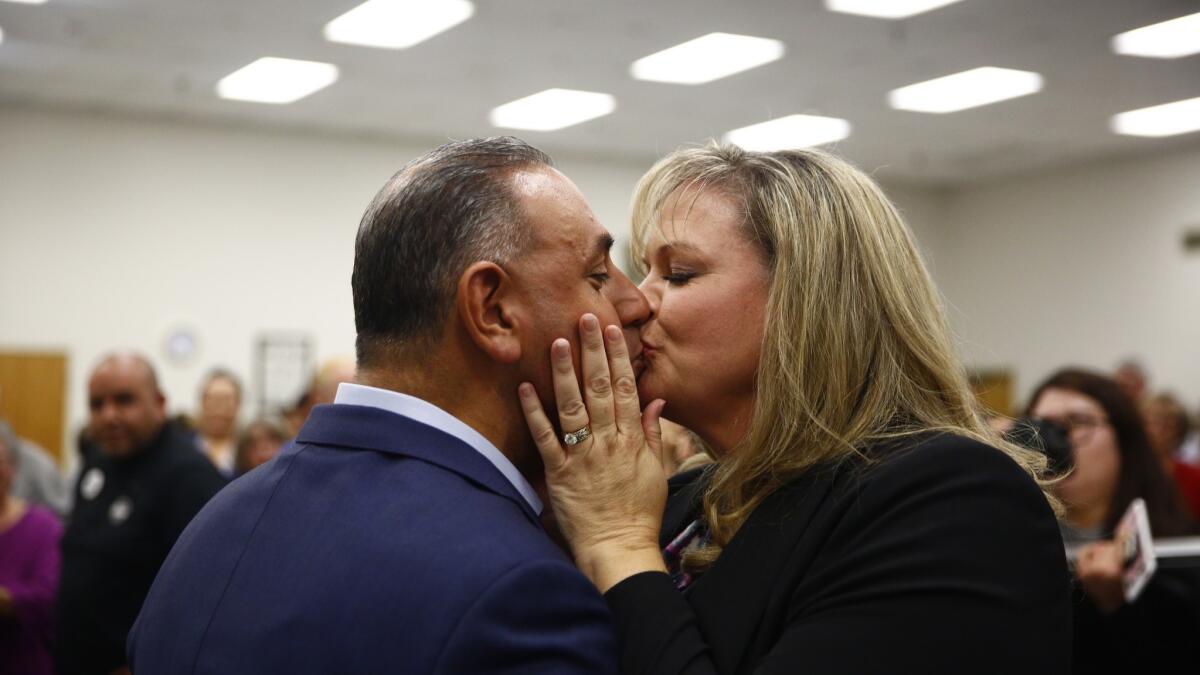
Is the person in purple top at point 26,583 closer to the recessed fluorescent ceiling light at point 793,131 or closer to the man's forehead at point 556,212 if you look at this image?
the man's forehead at point 556,212

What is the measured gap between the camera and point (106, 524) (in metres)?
4.22

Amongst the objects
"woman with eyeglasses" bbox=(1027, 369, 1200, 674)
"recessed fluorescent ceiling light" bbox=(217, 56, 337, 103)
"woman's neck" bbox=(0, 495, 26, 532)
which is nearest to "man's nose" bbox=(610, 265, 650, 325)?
"woman with eyeglasses" bbox=(1027, 369, 1200, 674)

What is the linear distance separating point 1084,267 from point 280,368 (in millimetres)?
8999

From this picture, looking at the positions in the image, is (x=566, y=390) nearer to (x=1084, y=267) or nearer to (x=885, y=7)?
(x=885, y=7)

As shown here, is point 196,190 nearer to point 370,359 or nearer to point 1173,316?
point 1173,316

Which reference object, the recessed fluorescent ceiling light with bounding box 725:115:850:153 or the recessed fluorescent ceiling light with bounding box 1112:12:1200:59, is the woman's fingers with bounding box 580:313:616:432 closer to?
the recessed fluorescent ceiling light with bounding box 1112:12:1200:59

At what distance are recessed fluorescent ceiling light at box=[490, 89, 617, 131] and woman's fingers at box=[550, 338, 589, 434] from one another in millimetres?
9179

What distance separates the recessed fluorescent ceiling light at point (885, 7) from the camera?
8016 millimetres

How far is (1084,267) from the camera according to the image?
14062mm

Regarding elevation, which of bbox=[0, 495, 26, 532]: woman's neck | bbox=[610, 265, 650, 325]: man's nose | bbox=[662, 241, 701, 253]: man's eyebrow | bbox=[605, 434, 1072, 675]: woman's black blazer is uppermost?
bbox=[662, 241, 701, 253]: man's eyebrow

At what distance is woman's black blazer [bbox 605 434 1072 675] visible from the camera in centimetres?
149

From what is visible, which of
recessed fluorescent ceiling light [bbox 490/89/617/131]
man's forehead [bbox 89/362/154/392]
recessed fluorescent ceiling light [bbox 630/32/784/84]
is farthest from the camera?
recessed fluorescent ceiling light [bbox 490/89/617/131]

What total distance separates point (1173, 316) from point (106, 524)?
11.8 metres

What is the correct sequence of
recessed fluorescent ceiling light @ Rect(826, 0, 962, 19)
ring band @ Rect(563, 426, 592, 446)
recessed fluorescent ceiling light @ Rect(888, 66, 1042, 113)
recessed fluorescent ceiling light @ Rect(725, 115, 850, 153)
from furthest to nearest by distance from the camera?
recessed fluorescent ceiling light @ Rect(725, 115, 850, 153), recessed fluorescent ceiling light @ Rect(888, 66, 1042, 113), recessed fluorescent ceiling light @ Rect(826, 0, 962, 19), ring band @ Rect(563, 426, 592, 446)
